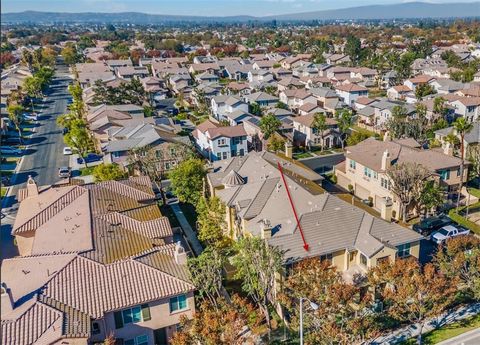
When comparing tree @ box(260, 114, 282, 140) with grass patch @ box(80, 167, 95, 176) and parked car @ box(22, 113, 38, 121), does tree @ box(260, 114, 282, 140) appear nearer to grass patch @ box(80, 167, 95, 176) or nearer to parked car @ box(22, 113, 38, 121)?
grass patch @ box(80, 167, 95, 176)

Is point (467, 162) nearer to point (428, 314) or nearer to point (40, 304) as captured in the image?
point (428, 314)

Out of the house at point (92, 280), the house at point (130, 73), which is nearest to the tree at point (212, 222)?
the house at point (92, 280)

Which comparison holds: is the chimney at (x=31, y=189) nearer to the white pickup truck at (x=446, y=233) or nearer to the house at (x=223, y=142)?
the house at (x=223, y=142)

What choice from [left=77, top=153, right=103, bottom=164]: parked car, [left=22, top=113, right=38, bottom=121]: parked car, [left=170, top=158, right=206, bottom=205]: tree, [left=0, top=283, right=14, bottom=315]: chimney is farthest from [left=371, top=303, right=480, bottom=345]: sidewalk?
[left=22, top=113, right=38, bottom=121]: parked car

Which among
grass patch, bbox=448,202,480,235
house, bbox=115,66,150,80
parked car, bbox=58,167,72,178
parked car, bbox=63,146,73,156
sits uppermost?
house, bbox=115,66,150,80

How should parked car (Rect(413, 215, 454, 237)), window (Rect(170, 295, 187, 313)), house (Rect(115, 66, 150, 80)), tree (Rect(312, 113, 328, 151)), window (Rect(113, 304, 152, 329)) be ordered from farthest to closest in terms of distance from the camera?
1. house (Rect(115, 66, 150, 80))
2. tree (Rect(312, 113, 328, 151))
3. parked car (Rect(413, 215, 454, 237))
4. window (Rect(170, 295, 187, 313))
5. window (Rect(113, 304, 152, 329))

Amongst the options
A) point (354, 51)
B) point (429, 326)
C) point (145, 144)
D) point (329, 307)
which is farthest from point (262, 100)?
point (354, 51)

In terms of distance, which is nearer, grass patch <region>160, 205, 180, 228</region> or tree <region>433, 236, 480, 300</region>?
tree <region>433, 236, 480, 300</region>
